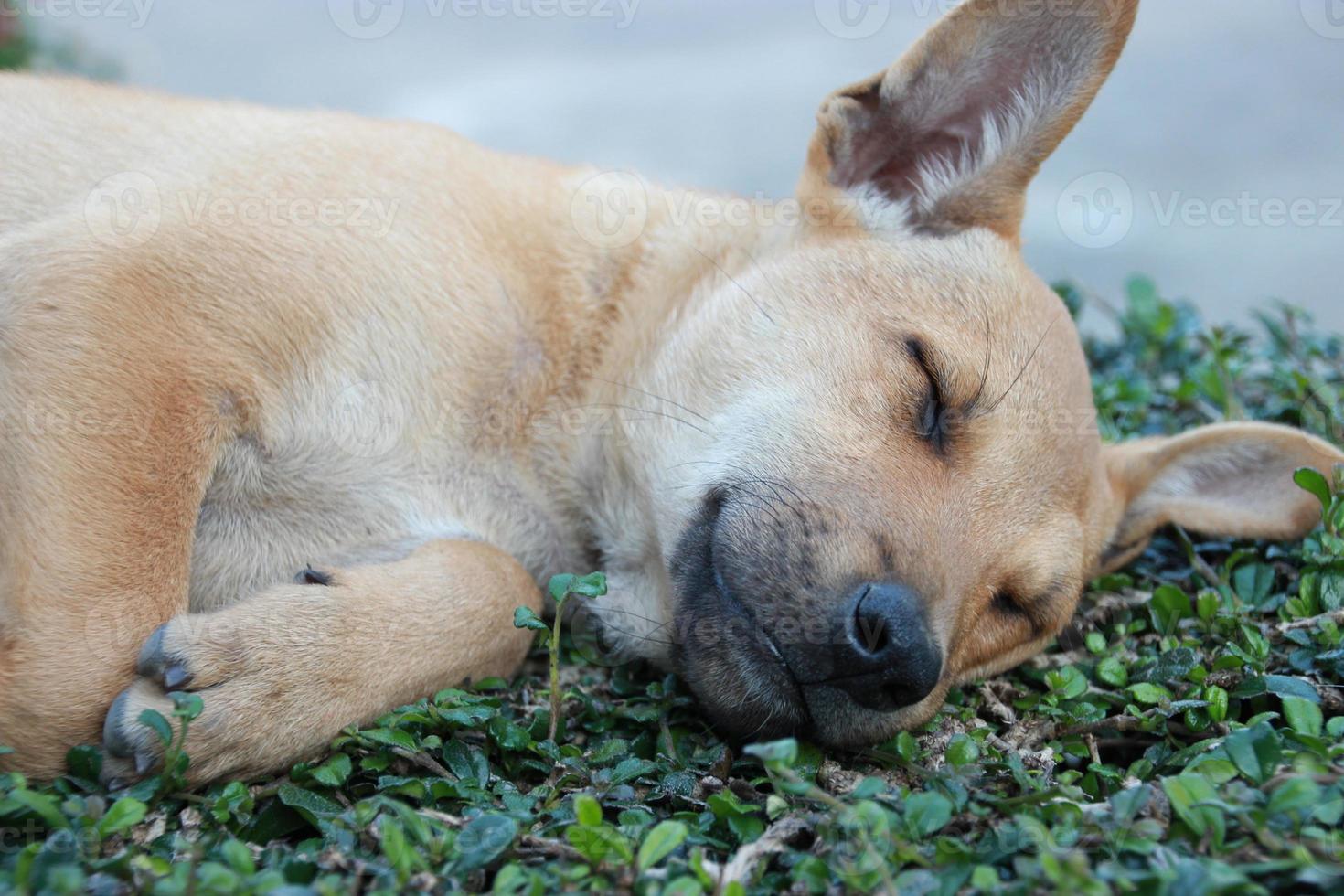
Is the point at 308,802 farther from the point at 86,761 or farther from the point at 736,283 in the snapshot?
the point at 736,283

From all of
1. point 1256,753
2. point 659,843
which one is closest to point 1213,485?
point 1256,753

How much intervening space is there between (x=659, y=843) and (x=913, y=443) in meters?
1.48

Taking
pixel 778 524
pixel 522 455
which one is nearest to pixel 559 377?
pixel 522 455

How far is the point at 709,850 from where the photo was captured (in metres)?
2.50

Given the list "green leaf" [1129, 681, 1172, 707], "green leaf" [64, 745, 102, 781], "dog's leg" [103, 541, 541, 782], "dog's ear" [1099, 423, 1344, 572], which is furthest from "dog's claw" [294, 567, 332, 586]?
"dog's ear" [1099, 423, 1344, 572]

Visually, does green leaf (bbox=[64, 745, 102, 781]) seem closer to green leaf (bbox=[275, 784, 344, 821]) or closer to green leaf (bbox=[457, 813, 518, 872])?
green leaf (bbox=[275, 784, 344, 821])

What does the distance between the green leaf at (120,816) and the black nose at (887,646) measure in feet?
5.37

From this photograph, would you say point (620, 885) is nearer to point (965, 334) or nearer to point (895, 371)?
point (895, 371)

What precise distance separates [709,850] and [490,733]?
69 centimetres

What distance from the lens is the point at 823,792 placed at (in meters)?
2.51

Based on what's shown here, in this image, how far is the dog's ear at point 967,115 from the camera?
3.61 metres

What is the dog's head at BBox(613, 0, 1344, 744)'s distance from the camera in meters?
2.92

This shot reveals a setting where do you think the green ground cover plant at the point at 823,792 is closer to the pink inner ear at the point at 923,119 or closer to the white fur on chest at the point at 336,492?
the white fur on chest at the point at 336,492

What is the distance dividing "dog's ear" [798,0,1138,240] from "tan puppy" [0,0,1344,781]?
0.01 meters
